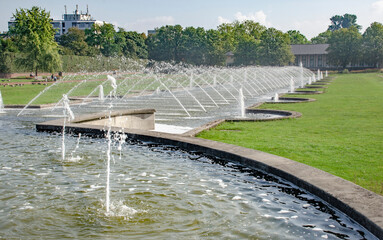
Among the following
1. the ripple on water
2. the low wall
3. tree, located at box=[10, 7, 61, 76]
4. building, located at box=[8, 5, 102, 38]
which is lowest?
the ripple on water

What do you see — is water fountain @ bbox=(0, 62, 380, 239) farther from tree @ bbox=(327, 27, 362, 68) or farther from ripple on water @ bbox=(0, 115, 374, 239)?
tree @ bbox=(327, 27, 362, 68)

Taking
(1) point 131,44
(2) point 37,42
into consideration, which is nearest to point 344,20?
(1) point 131,44

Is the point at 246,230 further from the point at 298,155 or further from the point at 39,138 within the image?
the point at 39,138

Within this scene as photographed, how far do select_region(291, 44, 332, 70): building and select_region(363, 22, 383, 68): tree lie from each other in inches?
519

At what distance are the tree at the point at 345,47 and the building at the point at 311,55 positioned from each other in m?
10.9

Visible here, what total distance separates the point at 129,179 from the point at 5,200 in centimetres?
171

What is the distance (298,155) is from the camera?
7531mm

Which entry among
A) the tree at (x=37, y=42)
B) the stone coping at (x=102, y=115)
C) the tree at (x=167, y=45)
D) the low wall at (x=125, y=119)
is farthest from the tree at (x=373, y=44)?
the stone coping at (x=102, y=115)

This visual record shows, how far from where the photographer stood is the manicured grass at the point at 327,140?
6543 mm

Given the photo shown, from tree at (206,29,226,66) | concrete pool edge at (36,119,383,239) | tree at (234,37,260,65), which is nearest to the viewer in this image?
concrete pool edge at (36,119,383,239)

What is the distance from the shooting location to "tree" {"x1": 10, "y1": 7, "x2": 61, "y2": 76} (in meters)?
44.0

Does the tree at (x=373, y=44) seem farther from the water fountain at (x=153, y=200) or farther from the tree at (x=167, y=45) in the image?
the water fountain at (x=153, y=200)

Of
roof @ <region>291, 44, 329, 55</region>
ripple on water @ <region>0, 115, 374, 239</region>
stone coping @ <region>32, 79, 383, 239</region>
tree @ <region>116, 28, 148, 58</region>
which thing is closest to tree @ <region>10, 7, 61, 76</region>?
tree @ <region>116, 28, 148, 58</region>

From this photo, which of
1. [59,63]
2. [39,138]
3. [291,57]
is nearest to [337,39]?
[291,57]
